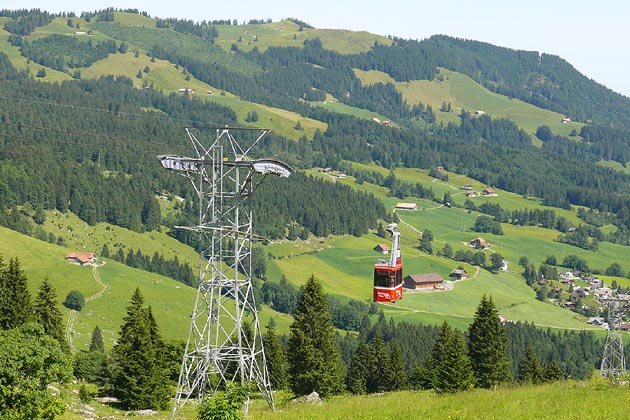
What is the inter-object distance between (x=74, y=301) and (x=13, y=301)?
356ft

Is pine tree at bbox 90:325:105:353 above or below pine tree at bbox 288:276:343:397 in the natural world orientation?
below

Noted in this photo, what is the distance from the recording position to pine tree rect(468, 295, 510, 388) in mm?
84812

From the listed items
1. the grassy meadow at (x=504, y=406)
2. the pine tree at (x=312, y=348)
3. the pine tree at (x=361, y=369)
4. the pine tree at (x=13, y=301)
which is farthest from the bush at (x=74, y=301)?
the grassy meadow at (x=504, y=406)

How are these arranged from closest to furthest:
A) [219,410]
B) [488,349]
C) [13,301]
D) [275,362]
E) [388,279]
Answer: [219,410] → [13,301] → [388,279] → [488,349] → [275,362]

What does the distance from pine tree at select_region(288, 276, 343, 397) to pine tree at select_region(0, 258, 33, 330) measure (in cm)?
2449

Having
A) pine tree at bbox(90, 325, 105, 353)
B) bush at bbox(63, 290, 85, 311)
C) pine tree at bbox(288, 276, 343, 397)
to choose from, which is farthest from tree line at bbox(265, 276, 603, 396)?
bush at bbox(63, 290, 85, 311)

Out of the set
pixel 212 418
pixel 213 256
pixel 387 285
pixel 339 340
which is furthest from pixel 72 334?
pixel 212 418

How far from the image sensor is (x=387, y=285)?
84250 millimetres

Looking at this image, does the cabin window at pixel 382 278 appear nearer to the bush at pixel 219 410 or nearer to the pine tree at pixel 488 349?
the pine tree at pixel 488 349

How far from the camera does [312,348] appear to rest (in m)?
81.0

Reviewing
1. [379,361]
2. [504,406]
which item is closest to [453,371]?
[504,406]

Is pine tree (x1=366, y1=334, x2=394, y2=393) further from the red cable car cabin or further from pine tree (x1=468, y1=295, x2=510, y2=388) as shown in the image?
the red cable car cabin

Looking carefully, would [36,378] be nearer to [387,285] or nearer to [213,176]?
[213,176]

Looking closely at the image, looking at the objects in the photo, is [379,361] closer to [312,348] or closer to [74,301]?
[312,348]
